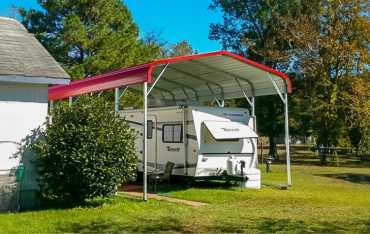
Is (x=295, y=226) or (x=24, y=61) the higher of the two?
(x=24, y=61)

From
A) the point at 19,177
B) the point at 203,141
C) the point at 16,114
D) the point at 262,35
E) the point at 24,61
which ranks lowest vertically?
the point at 19,177

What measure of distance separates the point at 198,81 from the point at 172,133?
3.76 meters

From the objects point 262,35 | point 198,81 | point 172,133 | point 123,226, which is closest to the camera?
point 123,226

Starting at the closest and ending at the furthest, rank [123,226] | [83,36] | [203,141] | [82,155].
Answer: [123,226] → [82,155] → [203,141] → [83,36]

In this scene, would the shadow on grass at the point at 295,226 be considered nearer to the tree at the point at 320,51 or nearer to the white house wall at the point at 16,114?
the white house wall at the point at 16,114

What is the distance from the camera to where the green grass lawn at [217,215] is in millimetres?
9281

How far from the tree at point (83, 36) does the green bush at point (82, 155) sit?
1512 centimetres

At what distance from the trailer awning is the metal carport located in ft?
4.11

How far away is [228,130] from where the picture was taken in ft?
51.4

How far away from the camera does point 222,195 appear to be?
1401 cm

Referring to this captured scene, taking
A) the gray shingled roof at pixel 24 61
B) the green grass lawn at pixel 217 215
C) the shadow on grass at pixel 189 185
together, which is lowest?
the green grass lawn at pixel 217 215

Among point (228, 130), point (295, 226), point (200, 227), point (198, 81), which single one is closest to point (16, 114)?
point (200, 227)

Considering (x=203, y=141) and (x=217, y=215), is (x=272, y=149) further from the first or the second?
(x=217, y=215)

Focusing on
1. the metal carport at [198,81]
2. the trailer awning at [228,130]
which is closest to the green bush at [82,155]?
the metal carport at [198,81]
